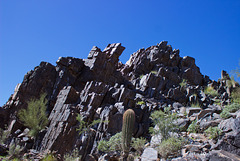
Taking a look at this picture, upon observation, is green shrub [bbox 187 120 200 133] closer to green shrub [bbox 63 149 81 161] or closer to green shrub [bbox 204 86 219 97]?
green shrub [bbox 63 149 81 161]

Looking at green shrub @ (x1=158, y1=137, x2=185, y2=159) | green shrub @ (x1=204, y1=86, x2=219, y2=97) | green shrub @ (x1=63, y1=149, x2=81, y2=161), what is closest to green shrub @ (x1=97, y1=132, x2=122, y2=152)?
green shrub @ (x1=63, y1=149, x2=81, y2=161)

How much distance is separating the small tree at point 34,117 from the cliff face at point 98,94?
22.2 inches

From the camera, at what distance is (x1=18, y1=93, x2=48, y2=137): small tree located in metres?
15.1

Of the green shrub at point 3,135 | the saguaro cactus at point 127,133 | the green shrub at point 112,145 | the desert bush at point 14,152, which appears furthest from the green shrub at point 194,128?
the green shrub at point 3,135

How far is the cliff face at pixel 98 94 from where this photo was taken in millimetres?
14156

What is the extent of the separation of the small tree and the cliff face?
0.56 meters

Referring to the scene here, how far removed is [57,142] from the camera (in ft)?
44.2

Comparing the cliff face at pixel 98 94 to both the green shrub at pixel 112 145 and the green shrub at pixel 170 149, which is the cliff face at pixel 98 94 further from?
the green shrub at pixel 170 149

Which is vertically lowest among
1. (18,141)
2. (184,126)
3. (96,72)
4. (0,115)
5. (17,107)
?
(18,141)

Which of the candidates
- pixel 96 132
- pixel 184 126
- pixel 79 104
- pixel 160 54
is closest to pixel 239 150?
pixel 184 126

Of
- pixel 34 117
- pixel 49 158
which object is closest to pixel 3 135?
pixel 34 117

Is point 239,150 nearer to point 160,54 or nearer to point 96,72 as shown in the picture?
point 96,72

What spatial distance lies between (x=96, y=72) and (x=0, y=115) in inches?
475

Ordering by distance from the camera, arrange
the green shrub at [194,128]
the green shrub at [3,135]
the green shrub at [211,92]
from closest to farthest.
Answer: the green shrub at [194,128] < the green shrub at [3,135] < the green shrub at [211,92]
